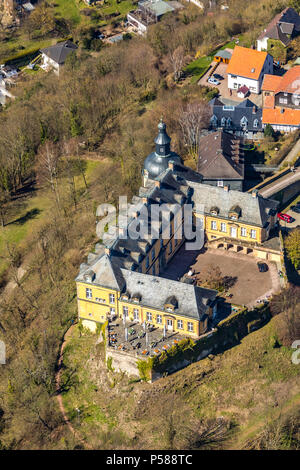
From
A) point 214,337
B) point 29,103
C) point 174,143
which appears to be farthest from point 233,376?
point 29,103

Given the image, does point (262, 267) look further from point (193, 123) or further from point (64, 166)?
point (64, 166)

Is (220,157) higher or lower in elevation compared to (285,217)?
higher

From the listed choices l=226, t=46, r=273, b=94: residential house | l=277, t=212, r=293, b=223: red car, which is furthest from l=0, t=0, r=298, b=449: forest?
l=277, t=212, r=293, b=223: red car

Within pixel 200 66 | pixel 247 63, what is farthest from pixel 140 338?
pixel 200 66

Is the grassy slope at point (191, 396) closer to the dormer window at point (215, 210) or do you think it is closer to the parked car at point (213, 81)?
the dormer window at point (215, 210)

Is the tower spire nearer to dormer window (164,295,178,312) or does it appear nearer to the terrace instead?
dormer window (164,295,178,312)
